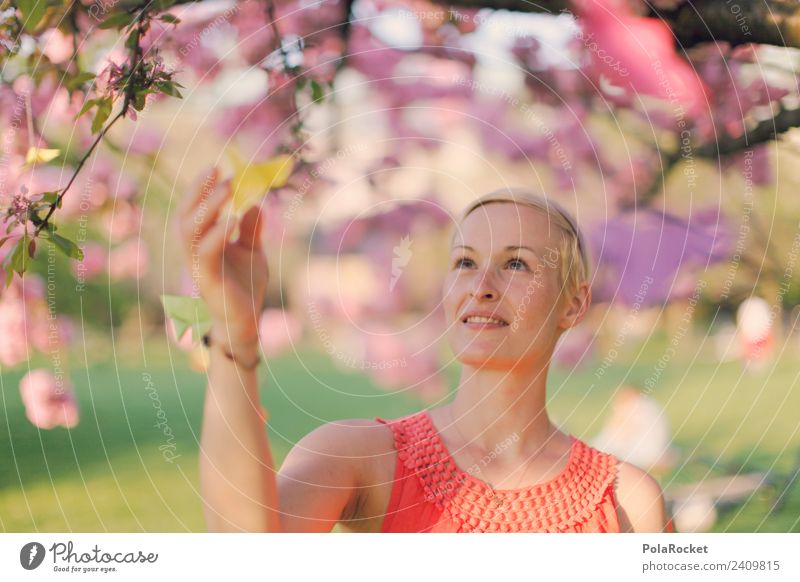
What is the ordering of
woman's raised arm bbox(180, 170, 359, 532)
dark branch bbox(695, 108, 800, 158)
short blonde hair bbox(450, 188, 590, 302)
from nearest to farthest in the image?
woman's raised arm bbox(180, 170, 359, 532)
short blonde hair bbox(450, 188, 590, 302)
dark branch bbox(695, 108, 800, 158)

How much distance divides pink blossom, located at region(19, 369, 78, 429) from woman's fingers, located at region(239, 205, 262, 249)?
0.29m

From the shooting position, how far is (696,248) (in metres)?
1.29

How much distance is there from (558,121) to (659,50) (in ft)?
0.49

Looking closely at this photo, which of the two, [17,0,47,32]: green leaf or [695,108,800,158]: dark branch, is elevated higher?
[17,0,47,32]: green leaf

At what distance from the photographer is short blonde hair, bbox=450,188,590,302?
119 centimetres

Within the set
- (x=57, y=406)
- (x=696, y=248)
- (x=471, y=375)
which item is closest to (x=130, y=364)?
(x=57, y=406)

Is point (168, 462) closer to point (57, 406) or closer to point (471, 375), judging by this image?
point (57, 406)

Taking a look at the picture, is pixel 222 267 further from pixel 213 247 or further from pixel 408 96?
pixel 408 96

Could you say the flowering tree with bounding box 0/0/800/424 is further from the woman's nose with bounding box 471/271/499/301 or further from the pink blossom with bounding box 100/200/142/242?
the woman's nose with bounding box 471/271/499/301

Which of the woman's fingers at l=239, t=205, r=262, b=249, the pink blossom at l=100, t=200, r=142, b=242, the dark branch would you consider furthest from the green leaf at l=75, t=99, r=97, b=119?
the dark branch

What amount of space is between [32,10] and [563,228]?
672 mm

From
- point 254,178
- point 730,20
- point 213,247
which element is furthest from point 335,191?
point 730,20

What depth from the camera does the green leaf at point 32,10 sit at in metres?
1.24

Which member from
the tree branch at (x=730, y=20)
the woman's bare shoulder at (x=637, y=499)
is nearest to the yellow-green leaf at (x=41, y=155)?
the tree branch at (x=730, y=20)
